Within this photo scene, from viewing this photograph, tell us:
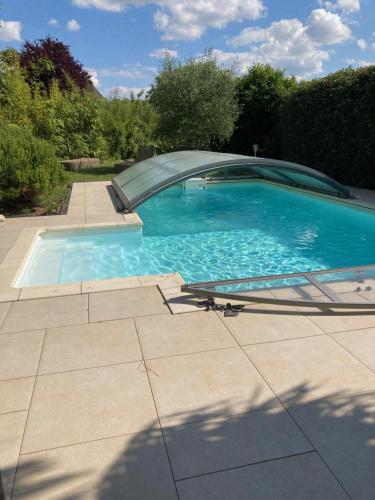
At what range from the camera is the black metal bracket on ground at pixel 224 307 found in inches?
152

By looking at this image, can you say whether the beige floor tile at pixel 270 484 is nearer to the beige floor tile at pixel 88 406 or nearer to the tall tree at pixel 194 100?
the beige floor tile at pixel 88 406

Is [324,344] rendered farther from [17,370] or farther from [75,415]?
[17,370]

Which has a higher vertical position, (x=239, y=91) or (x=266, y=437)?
(x=239, y=91)

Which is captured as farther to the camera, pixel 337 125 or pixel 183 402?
pixel 337 125

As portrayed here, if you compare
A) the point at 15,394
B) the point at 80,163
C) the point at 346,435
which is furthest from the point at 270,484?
the point at 80,163

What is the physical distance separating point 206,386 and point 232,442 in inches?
21.6

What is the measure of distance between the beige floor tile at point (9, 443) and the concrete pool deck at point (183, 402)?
0.4 inches

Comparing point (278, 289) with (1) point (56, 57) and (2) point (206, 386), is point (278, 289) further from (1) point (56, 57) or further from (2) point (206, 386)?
(1) point (56, 57)

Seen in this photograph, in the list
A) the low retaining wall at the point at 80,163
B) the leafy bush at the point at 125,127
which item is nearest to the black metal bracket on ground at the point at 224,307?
the low retaining wall at the point at 80,163

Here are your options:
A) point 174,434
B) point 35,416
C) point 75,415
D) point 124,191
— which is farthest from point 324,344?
point 124,191

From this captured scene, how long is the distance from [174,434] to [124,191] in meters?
8.25

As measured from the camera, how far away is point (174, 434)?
92.5 inches

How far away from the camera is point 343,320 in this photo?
12.3 feet

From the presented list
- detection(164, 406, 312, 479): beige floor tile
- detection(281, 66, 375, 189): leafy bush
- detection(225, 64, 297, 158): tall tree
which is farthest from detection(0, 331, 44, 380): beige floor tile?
detection(225, 64, 297, 158): tall tree
